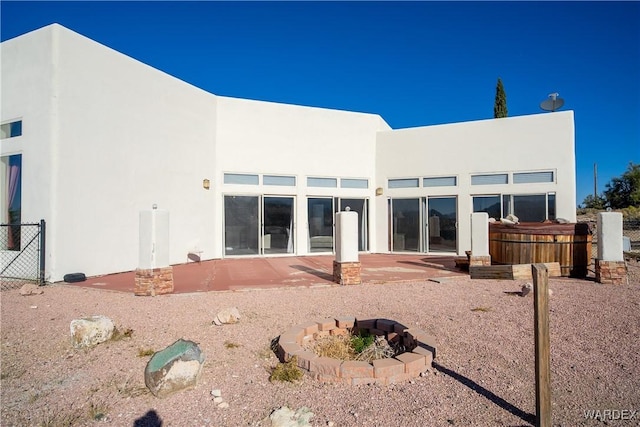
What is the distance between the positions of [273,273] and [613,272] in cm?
780

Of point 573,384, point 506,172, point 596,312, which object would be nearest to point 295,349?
point 573,384

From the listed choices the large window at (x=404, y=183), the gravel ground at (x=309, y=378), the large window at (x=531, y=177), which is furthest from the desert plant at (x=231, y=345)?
the large window at (x=531, y=177)

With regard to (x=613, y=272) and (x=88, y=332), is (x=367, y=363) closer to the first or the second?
(x=88, y=332)

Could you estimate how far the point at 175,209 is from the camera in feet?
36.9

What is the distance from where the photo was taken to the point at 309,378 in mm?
3488

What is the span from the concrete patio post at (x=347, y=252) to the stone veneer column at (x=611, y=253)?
529cm

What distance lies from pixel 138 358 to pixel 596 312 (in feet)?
21.3

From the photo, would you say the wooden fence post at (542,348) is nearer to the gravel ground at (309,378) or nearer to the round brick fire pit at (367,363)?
the gravel ground at (309,378)

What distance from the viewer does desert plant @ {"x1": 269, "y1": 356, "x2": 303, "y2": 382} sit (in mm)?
3455

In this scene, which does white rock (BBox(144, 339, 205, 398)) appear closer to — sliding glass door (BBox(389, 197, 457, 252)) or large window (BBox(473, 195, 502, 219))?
sliding glass door (BBox(389, 197, 457, 252))

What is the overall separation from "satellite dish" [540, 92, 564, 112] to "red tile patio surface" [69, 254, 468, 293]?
6967 mm

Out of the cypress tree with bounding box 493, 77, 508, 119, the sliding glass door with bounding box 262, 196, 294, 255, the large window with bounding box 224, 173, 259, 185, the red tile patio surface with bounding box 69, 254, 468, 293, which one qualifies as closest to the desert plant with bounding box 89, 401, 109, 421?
the red tile patio surface with bounding box 69, 254, 468, 293

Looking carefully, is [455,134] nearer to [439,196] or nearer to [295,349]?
[439,196]

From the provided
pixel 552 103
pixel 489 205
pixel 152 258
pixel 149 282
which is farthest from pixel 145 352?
pixel 552 103
